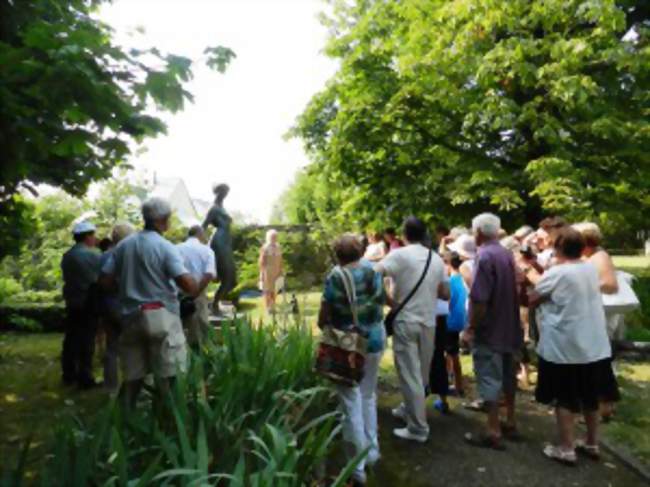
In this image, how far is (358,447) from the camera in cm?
396

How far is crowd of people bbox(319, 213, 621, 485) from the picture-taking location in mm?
4121

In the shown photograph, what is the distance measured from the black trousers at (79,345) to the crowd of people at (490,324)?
12.7ft

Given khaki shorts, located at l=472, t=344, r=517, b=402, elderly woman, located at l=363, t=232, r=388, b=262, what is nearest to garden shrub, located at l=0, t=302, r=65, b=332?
elderly woman, located at l=363, t=232, r=388, b=262

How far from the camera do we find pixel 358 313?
413 centimetres

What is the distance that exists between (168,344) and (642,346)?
7163 mm

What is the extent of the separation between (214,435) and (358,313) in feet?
4.54

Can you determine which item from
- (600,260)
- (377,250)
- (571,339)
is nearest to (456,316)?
(600,260)

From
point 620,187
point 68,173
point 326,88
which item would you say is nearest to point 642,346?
point 620,187

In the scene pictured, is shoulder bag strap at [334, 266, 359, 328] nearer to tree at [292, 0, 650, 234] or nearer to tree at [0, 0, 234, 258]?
tree at [0, 0, 234, 258]

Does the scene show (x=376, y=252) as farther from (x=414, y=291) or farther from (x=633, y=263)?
(x=633, y=263)

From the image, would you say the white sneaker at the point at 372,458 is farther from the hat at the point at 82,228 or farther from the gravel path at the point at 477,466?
the hat at the point at 82,228

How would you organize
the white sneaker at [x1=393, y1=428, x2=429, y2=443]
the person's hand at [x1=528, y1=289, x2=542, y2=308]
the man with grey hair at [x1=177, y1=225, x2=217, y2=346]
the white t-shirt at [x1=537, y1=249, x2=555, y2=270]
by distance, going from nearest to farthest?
the person's hand at [x1=528, y1=289, x2=542, y2=308], the white sneaker at [x1=393, y1=428, x2=429, y2=443], the man with grey hair at [x1=177, y1=225, x2=217, y2=346], the white t-shirt at [x1=537, y1=249, x2=555, y2=270]

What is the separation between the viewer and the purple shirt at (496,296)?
15.1 feet

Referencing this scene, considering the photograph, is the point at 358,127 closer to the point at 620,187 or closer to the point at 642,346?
the point at 620,187
